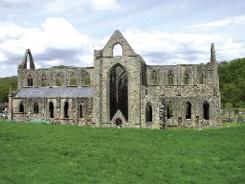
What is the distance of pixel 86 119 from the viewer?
61.0m

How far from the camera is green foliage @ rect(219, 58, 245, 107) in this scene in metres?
115

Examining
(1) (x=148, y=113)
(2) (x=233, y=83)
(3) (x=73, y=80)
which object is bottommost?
(1) (x=148, y=113)

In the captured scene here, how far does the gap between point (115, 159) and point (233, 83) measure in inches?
4112

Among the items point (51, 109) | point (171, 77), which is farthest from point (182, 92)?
point (51, 109)

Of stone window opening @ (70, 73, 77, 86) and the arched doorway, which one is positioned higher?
stone window opening @ (70, 73, 77, 86)

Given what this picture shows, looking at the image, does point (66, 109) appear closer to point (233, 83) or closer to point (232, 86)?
point (232, 86)

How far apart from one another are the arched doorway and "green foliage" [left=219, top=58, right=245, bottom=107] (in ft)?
173

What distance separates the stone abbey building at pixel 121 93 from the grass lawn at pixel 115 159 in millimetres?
25975

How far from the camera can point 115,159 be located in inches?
843

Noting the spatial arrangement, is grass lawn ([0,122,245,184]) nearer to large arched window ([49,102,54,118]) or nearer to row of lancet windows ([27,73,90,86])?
large arched window ([49,102,54,118])

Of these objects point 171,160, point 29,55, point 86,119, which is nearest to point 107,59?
point 86,119

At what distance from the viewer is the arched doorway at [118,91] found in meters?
60.6

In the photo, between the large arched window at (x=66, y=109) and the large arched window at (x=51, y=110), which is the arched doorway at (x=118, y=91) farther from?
the large arched window at (x=51, y=110)

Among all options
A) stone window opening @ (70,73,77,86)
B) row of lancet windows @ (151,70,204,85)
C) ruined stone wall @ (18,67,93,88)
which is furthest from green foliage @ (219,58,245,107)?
ruined stone wall @ (18,67,93,88)
